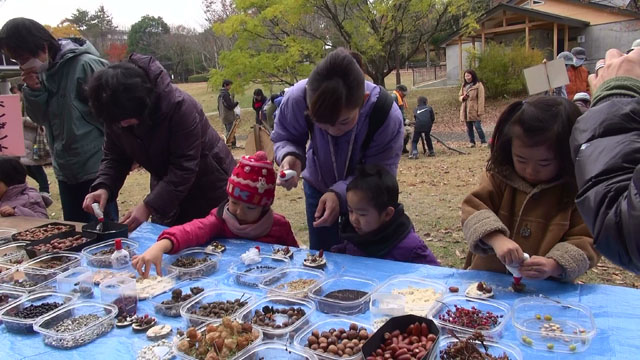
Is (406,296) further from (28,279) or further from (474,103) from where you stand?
(474,103)

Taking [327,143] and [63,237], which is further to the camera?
[63,237]

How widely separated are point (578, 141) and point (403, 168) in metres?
7.47

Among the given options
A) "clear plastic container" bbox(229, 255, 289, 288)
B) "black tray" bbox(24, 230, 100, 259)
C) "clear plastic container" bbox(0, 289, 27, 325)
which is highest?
"black tray" bbox(24, 230, 100, 259)

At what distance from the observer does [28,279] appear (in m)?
2.09

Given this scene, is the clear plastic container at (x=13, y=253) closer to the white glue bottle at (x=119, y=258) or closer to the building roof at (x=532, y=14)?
the white glue bottle at (x=119, y=258)

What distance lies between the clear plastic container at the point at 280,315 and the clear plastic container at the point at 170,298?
0.27 metres

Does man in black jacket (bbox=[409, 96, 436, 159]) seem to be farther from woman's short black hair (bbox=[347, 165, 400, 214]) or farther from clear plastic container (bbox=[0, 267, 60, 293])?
clear plastic container (bbox=[0, 267, 60, 293])

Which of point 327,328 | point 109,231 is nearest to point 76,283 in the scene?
point 109,231

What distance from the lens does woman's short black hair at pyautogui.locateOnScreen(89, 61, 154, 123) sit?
2.14 metres

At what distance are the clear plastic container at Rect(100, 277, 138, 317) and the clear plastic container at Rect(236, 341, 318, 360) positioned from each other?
1.99 ft

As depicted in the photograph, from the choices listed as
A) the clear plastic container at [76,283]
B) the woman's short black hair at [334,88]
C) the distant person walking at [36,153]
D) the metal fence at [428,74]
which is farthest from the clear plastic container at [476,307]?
the metal fence at [428,74]

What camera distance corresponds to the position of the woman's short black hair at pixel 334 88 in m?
1.90

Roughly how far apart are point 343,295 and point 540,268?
0.70 meters

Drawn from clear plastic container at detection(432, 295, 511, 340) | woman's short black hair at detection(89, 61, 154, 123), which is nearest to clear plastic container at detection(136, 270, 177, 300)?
woman's short black hair at detection(89, 61, 154, 123)
